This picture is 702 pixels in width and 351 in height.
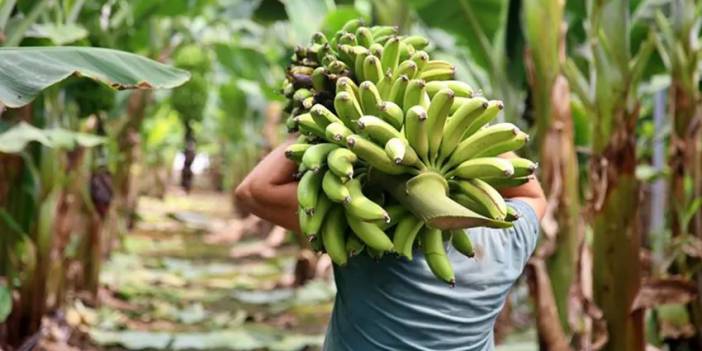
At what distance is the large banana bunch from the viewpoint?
1190 millimetres

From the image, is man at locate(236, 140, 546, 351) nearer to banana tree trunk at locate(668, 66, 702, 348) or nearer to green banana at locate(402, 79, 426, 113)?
green banana at locate(402, 79, 426, 113)

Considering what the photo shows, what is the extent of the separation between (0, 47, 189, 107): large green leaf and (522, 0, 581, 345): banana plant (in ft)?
4.15

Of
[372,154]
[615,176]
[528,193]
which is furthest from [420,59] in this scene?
[615,176]

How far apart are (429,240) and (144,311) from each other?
12.4 ft

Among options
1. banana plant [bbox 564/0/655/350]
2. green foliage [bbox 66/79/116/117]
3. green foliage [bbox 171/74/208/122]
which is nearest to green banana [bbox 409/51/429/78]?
banana plant [bbox 564/0/655/350]

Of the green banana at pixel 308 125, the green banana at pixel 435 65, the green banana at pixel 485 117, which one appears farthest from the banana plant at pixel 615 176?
the green banana at pixel 308 125

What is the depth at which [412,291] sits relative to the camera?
1.34 m

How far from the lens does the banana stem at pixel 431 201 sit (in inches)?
42.0

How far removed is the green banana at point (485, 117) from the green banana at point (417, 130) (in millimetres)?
90

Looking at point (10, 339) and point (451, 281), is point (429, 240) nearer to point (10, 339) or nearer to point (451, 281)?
point (451, 281)

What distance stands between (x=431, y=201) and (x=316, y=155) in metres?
0.20

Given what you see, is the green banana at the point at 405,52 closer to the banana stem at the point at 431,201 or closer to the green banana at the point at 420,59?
the green banana at the point at 420,59

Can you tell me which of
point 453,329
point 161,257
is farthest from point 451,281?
point 161,257

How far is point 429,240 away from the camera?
125cm
